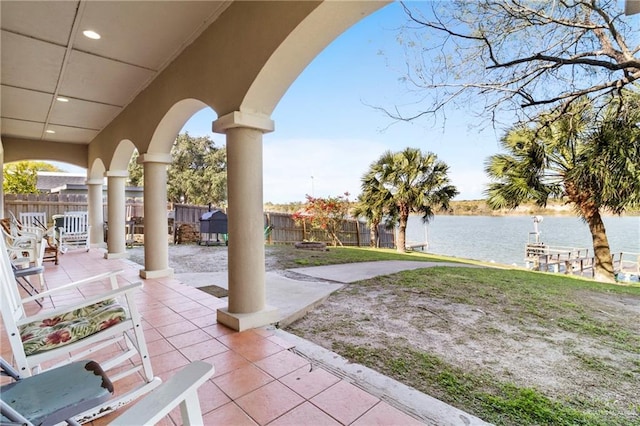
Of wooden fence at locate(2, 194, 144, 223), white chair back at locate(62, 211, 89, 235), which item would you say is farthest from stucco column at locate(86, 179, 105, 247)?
wooden fence at locate(2, 194, 144, 223)

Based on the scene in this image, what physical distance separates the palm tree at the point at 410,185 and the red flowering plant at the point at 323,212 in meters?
1.28

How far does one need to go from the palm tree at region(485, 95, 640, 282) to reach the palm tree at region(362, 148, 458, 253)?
7.35 ft

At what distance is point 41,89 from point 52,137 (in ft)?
11.7

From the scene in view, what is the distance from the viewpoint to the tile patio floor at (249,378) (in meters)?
1.60

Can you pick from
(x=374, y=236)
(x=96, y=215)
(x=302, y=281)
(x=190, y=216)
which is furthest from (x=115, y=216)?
(x=374, y=236)

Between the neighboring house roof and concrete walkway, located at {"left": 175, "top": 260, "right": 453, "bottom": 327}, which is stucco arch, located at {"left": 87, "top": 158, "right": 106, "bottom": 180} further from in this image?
the neighboring house roof

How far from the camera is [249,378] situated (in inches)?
77.4

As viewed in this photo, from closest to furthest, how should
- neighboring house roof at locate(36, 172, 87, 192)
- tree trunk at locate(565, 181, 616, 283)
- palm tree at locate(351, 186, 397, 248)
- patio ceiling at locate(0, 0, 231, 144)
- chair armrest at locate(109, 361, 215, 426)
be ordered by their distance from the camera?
chair armrest at locate(109, 361, 215, 426)
patio ceiling at locate(0, 0, 231, 144)
tree trunk at locate(565, 181, 616, 283)
palm tree at locate(351, 186, 397, 248)
neighboring house roof at locate(36, 172, 87, 192)

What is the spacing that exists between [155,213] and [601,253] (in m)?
9.79

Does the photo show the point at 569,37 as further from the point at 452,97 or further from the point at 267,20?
the point at 267,20

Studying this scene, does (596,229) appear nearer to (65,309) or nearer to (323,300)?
(323,300)

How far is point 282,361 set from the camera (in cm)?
218

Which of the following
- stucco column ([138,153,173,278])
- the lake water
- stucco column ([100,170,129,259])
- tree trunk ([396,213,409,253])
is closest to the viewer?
stucco column ([138,153,173,278])

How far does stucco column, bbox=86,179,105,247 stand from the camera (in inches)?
315
